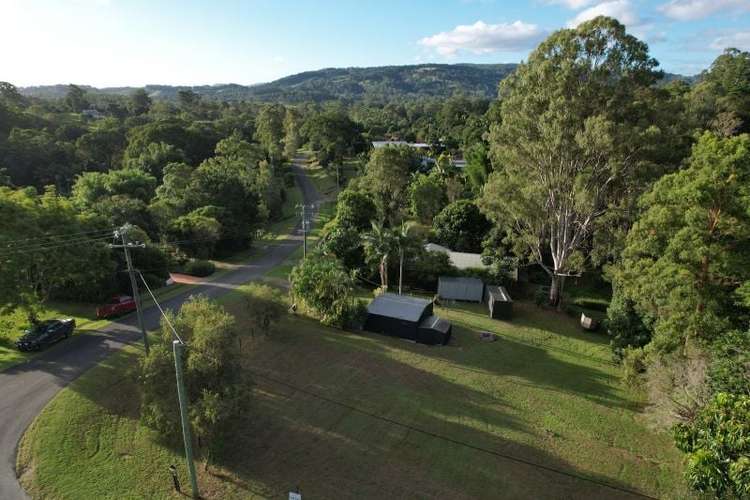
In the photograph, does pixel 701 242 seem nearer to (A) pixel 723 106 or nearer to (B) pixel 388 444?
(B) pixel 388 444

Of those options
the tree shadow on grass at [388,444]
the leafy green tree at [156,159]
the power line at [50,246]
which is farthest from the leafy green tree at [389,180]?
the leafy green tree at [156,159]

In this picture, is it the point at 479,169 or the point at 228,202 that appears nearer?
the point at 228,202

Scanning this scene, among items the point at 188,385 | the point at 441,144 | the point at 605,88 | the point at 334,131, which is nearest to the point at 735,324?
the point at 605,88

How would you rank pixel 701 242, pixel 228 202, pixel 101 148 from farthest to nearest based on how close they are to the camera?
pixel 101 148, pixel 228 202, pixel 701 242

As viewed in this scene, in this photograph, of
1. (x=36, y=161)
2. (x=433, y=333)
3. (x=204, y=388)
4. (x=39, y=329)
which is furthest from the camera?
(x=36, y=161)

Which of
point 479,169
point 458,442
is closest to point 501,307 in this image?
point 458,442

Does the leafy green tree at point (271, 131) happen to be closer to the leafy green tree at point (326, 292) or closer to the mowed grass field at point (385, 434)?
the leafy green tree at point (326, 292)

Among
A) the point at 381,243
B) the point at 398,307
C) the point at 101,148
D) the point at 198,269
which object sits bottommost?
the point at 198,269

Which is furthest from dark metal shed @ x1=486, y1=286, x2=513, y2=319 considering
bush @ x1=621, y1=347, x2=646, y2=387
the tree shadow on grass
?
the tree shadow on grass
